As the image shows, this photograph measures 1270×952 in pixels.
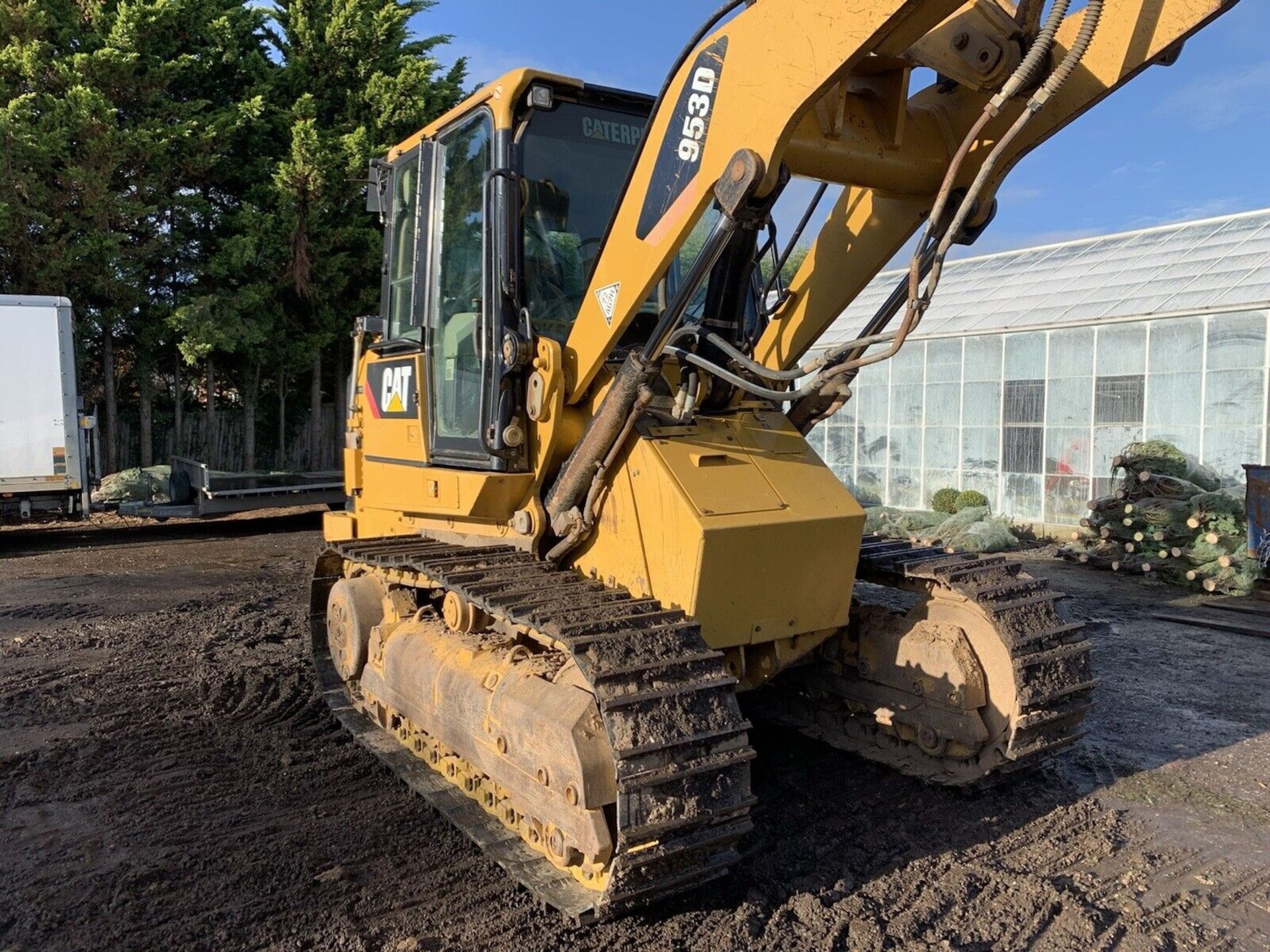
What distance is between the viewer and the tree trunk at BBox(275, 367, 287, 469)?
17562 millimetres

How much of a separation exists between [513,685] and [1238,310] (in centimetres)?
1174

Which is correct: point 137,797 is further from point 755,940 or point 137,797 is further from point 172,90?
point 172,90

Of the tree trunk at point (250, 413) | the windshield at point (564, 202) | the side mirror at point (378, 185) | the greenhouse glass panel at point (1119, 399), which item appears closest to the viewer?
the windshield at point (564, 202)

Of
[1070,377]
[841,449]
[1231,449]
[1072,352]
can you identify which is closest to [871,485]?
[841,449]

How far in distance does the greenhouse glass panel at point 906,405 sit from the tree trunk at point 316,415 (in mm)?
10225

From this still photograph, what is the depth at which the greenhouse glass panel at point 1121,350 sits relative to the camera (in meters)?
12.9

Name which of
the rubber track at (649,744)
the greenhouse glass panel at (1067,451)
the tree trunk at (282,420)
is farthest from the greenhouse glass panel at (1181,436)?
the tree trunk at (282,420)

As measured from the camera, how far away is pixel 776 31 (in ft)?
10.00

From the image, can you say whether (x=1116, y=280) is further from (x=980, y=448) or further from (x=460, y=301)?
(x=460, y=301)

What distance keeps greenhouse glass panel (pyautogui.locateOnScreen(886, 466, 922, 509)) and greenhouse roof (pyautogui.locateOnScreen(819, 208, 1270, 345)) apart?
2.32 meters

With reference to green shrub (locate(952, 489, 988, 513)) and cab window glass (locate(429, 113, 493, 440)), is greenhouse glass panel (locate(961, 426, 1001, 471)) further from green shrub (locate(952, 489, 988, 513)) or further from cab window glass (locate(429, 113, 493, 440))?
cab window glass (locate(429, 113, 493, 440))

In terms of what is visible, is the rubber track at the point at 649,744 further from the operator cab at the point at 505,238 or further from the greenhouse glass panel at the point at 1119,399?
the greenhouse glass panel at the point at 1119,399

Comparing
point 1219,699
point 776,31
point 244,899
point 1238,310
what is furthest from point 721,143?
point 1238,310

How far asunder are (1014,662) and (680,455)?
1.69 meters
